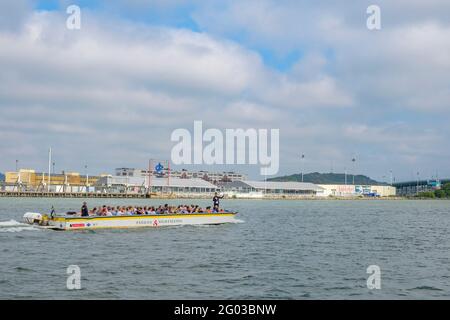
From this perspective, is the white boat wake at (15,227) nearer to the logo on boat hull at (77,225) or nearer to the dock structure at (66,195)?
the logo on boat hull at (77,225)

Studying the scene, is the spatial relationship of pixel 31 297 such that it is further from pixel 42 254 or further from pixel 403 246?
pixel 403 246

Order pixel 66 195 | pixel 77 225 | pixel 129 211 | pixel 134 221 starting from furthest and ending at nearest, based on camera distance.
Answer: pixel 66 195
pixel 129 211
pixel 134 221
pixel 77 225

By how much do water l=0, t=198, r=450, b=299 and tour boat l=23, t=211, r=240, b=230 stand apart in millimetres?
894

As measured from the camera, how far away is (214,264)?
2961cm

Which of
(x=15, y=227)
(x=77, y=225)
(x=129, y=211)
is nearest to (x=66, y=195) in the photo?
(x=15, y=227)

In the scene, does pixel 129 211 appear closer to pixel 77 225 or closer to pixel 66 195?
pixel 77 225

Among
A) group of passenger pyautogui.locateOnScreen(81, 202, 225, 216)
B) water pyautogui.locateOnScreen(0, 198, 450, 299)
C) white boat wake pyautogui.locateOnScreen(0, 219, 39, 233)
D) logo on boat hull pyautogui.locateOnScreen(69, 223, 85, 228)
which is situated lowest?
water pyautogui.locateOnScreen(0, 198, 450, 299)

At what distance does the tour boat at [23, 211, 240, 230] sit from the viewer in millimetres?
43281

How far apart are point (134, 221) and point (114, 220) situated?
6.69ft

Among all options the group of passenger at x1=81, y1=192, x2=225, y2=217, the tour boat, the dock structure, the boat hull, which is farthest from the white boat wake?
the dock structure

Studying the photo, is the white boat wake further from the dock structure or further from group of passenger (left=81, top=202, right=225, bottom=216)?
the dock structure

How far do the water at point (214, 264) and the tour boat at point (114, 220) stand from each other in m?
0.89
